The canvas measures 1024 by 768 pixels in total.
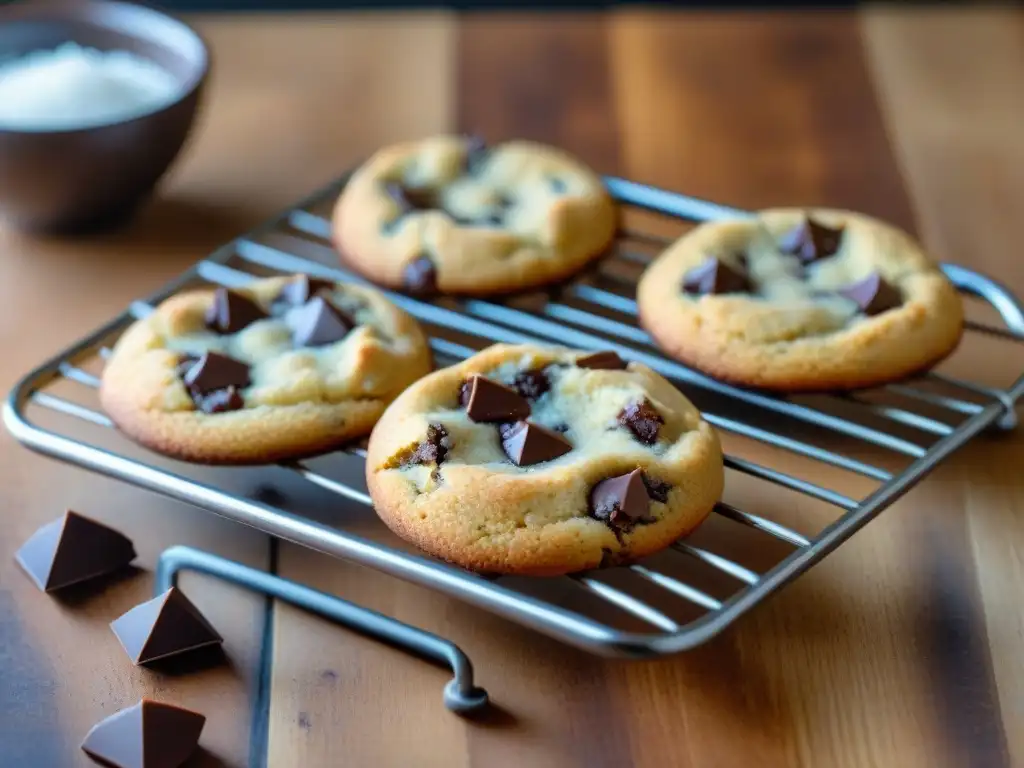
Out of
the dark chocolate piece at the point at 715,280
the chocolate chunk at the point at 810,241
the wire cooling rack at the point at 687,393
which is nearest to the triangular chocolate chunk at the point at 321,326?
the wire cooling rack at the point at 687,393

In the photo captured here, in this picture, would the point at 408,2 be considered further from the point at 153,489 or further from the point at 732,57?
the point at 153,489

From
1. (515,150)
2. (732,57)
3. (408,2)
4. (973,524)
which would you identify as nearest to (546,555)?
(973,524)

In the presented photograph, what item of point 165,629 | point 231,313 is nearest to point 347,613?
point 165,629

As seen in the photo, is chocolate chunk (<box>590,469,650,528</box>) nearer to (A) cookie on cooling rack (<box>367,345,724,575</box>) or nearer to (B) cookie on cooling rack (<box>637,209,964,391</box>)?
(A) cookie on cooling rack (<box>367,345,724,575</box>)

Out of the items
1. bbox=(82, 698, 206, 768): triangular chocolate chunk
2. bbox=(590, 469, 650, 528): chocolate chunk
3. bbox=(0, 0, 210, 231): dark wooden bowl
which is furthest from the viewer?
bbox=(0, 0, 210, 231): dark wooden bowl

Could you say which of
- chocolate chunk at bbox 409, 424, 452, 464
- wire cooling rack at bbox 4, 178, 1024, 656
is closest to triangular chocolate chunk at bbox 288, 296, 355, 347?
wire cooling rack at bbox 4, 178, 1024, 656
